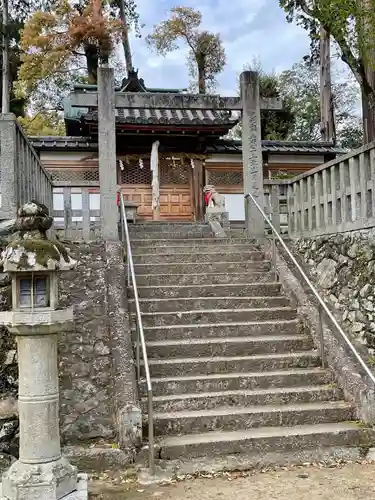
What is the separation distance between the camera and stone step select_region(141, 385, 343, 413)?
522 centimetres

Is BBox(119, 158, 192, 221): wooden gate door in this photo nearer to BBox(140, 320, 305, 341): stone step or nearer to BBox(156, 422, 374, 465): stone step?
BBox(140, 320, 305, 341): stone step

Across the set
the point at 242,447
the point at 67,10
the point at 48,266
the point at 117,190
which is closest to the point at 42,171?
the point at 117,190

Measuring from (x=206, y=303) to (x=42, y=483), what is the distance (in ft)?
12.2

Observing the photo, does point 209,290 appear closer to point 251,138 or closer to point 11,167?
point 11,167

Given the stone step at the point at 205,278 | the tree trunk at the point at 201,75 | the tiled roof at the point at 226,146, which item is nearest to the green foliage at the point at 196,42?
the tree trunk at the point at 201,75

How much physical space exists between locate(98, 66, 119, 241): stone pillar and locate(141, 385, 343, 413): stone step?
3.74m

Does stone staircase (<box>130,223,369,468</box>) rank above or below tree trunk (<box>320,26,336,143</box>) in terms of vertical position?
below

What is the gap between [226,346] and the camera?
20.1 feet

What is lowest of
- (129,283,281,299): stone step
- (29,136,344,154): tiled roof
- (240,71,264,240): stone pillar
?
(129,283,281,299): stone step

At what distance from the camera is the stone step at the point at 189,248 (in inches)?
326

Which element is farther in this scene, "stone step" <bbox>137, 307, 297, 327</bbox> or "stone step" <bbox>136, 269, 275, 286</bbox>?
"stone step" <bbox>136, 269, 275, 286</bbox>

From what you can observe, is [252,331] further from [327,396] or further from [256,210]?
[256,210]

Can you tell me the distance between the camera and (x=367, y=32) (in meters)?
6.27

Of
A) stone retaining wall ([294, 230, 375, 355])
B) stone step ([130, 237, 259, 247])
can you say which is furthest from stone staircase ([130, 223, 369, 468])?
stone retaining wall ([294, 230, 375, 355])
